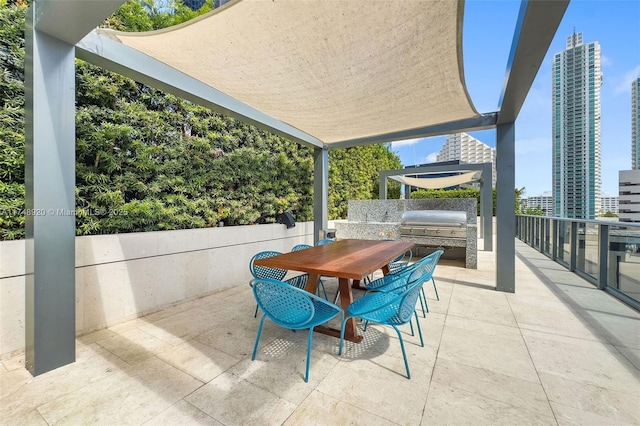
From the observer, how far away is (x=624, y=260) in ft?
11.8

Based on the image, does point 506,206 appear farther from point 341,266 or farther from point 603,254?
point 341,266

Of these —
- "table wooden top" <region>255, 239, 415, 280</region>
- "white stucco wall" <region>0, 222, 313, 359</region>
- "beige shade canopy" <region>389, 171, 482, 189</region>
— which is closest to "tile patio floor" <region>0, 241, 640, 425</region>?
"white stucco wall" <region>0, 222, 313, 359</region>

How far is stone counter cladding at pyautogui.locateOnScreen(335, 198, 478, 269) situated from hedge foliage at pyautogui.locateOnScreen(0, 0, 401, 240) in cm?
274

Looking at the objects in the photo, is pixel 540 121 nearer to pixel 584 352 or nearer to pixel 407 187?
pixel 407 187

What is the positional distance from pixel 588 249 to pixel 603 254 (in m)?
0.65

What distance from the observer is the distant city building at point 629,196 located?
4.87 m

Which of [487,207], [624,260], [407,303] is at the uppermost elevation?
[487,207]

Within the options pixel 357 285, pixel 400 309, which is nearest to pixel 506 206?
pixel 357 285

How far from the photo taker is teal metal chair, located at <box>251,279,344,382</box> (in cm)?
195

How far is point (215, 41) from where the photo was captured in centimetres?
222

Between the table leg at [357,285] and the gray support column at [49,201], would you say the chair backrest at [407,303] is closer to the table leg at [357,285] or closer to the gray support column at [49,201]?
the table leg at [357,285]

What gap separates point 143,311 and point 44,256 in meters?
1.48

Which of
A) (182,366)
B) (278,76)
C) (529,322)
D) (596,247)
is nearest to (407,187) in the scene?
(596,247)

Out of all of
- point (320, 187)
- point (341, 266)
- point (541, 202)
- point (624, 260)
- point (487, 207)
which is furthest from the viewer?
point (541, 202)
